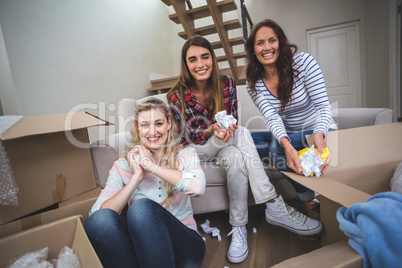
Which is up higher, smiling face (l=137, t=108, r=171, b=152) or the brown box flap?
the brown box flap

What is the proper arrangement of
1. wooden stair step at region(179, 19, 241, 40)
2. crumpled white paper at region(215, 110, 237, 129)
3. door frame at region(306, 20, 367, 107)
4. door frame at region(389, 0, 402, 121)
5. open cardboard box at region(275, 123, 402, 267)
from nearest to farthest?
open cardboard box at region(275, 123, 402, 267) < crumpled white paper at region(215, 110, 237, 129) < wooden stair step at region(179, 19, 241, 40) < door frame at region(389, 0, 402, 121) < door frame at region(306, 20, 367, 107)

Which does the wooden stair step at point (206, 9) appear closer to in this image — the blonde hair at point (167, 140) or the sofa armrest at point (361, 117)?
the sofa armrest at point (361, 117)

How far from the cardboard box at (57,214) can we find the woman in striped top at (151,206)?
18 cm

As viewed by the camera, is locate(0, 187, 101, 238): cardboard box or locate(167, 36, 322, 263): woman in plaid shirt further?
locate(167, 36, 322, 263): woman in plaid shirt

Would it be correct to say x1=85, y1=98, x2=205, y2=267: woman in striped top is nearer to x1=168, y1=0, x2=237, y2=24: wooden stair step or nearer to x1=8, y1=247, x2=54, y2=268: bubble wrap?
x1=8, y1=247, x2=54, y2=268: bubble wrap

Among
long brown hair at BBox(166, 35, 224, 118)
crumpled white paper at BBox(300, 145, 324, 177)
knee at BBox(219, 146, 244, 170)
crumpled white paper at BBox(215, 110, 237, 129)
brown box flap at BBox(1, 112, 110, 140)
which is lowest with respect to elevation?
knee at BBox(219, 146, 244, 170)

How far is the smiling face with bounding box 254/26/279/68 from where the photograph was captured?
4.00ft

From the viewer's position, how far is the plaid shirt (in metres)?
1.37

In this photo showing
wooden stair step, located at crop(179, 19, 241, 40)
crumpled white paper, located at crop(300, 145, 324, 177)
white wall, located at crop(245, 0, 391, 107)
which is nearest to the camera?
crumpled white paper, located at crop(300, 145, 324, 177)

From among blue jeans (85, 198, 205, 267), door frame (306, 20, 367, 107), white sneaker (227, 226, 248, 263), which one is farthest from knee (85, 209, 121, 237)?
door frame (306, 20, 367, 107)

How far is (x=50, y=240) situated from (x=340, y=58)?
4.75 meters

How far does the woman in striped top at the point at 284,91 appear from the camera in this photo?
1.21 meters

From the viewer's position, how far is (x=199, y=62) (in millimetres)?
1305

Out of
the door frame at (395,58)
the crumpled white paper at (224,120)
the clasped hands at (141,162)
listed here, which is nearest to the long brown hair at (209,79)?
the crumpled white paper at (224,120)
